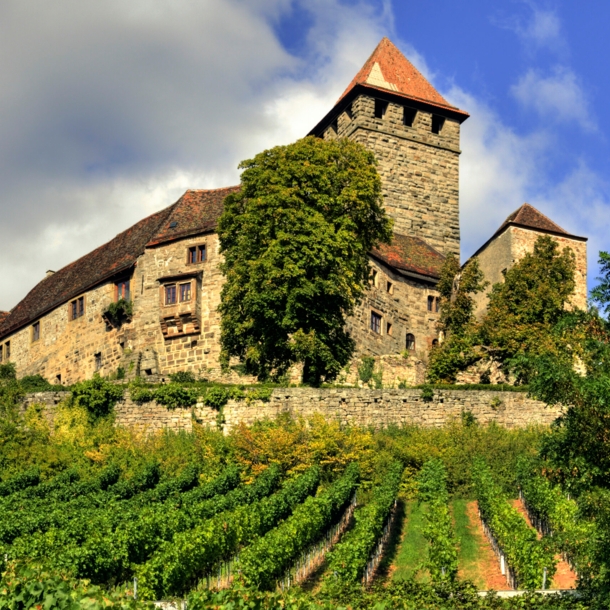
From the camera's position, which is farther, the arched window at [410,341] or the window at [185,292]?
the arched window at [410,341]

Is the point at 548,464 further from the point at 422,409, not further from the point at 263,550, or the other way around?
the point at 422,409

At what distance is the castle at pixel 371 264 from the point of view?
43.2m

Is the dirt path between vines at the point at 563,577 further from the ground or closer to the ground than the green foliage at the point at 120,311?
closer to the ground

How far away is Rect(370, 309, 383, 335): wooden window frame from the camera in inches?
1777

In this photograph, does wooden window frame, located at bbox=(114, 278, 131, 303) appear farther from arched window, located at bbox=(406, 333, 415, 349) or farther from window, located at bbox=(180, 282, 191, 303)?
arched window, located at bbox=(406, 333, 415, 349)

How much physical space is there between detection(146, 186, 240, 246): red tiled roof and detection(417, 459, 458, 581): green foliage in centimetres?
1569

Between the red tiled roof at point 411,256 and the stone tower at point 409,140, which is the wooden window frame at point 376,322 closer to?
the red tiled roof at point 411,256

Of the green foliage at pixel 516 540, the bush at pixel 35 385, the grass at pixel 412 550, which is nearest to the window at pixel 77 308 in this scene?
the bush at pixel 35 385

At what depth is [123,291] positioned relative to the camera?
45281 mm

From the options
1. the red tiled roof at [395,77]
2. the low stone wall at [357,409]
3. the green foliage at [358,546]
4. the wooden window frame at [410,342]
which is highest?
the red tiled roof at [395,77]

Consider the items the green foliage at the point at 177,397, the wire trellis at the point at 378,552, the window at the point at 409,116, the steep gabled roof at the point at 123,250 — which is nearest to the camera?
the wire trellis at the point at 378,552

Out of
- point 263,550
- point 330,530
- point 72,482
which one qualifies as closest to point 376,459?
point 330,530

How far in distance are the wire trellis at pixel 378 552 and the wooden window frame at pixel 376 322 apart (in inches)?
587

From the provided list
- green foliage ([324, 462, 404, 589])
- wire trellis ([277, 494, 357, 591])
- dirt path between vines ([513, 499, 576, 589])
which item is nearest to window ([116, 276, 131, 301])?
wire trellis ([277, 494, 357, 591])
